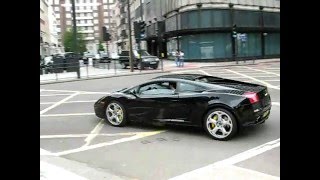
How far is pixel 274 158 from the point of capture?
6039mm

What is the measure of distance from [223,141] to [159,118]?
155 cm

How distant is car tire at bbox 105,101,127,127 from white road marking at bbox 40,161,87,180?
326 centimetres

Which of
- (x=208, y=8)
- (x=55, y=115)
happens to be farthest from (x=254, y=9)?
(x=55, y=115)

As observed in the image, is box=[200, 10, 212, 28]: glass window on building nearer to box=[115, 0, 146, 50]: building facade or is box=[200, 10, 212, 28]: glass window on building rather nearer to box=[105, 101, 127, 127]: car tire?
Result: box=[115, 0, 146, 50]: building facade

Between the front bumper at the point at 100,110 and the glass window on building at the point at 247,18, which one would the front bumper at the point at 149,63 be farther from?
the front bumper at the point at 100,110

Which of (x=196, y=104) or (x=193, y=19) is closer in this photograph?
(x=196, y=104)

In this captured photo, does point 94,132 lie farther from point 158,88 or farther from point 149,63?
point 149,63

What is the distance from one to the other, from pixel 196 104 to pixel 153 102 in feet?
3.43

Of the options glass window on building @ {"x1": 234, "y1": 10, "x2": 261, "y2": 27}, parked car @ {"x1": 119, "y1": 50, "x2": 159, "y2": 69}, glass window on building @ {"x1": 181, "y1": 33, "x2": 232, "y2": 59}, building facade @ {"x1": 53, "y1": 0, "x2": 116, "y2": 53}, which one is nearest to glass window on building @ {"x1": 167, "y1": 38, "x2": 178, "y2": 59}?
glass window on building @ {"x1": 181, "y1": 33, "x2": 232, "y2": 59}

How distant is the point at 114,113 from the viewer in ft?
29.7

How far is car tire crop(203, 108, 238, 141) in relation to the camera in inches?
286

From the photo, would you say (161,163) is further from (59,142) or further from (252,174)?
(59,142)

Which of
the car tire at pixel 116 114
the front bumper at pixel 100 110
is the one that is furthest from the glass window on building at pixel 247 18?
the car tire at pixel 116 114

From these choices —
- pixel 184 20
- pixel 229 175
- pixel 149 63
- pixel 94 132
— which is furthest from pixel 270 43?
pixel 229 175
